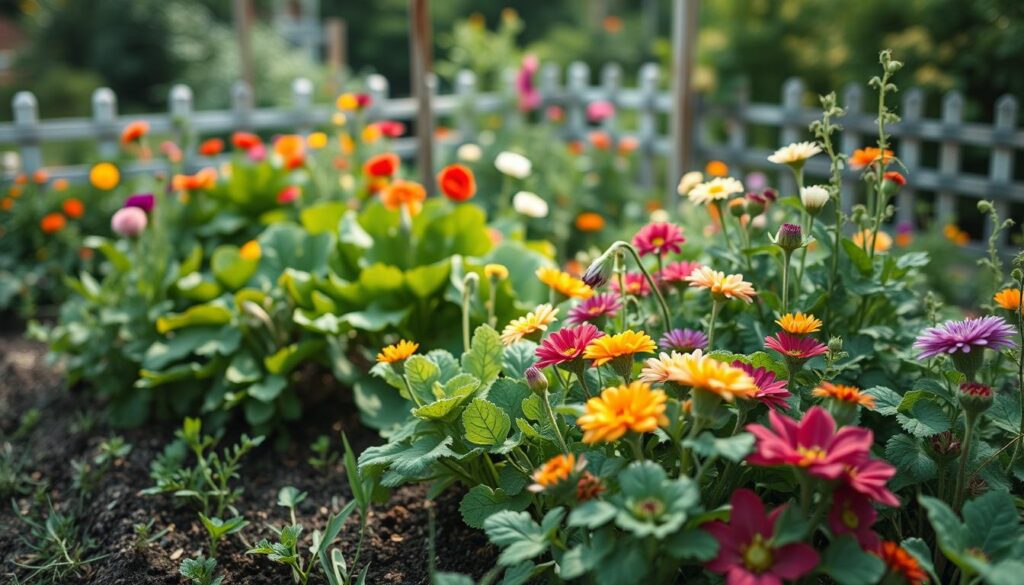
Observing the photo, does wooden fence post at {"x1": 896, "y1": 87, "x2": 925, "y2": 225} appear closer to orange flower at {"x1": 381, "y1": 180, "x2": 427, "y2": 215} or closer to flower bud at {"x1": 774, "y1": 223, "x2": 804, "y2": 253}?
orange flower at {"x1": 381, "y1": 180, "x2": 427, "y2": 215}

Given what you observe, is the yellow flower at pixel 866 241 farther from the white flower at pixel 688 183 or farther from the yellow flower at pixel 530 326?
the yellow flower at pixel 530 326

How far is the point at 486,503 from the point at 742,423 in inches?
17.6

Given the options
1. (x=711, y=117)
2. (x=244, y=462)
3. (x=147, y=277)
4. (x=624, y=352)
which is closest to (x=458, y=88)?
(x=711, y=117)

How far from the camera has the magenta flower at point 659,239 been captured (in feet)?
5.94

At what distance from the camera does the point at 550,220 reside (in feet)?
13.2

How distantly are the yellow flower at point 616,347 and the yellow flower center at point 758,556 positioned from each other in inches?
12.5

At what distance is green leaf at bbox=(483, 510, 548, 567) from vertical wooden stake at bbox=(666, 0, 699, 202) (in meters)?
3.07

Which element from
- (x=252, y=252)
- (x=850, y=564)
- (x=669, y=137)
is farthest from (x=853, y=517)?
(x=669, y=137)

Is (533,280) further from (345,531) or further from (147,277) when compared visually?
(147,277)

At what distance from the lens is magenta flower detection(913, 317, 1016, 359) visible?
1326 millimetres

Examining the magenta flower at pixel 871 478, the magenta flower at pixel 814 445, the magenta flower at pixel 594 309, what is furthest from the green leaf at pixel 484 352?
the magenta flower at pixel 871 478

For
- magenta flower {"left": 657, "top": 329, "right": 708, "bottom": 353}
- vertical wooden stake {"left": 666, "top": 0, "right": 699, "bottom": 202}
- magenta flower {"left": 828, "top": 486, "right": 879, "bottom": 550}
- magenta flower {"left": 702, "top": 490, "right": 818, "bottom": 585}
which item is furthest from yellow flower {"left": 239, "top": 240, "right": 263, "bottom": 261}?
vertical wooden stake {"left": 666, "top": 0, "right": 699, "bottom": 202}

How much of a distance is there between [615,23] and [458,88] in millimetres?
4145

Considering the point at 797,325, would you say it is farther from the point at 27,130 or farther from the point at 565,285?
the point at 27,130
